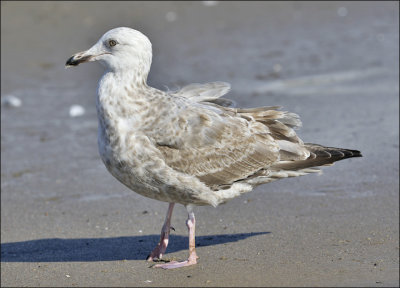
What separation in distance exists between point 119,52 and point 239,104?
5.01 m

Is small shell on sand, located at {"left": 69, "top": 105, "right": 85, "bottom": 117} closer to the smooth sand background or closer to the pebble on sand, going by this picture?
the smooth sand background

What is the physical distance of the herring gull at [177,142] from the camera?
6.41 meters

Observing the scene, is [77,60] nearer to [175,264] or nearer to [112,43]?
[112,43]

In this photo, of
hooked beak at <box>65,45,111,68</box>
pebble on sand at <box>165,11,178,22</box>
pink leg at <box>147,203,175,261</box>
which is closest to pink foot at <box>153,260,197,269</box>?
pink leg at <box>147,203,175,261</box>

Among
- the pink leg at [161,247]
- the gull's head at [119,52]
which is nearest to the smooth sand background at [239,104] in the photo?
the pink leg at [161,247]

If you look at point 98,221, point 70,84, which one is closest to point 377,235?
point 98,221

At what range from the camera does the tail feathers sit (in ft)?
23.0

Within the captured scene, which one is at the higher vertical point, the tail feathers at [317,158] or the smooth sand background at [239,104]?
the tail feathers at [317,158]

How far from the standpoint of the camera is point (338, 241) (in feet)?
22.9

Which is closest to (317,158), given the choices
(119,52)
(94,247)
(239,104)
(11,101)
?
(119,52)

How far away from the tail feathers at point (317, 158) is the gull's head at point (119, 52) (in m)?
1.52

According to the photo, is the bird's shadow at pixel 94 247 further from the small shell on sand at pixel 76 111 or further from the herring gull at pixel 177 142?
the small shell on sand at pixel 76 111

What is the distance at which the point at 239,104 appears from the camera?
11.4 metres

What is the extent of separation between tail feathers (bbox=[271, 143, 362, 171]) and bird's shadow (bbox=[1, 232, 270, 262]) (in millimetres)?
731
